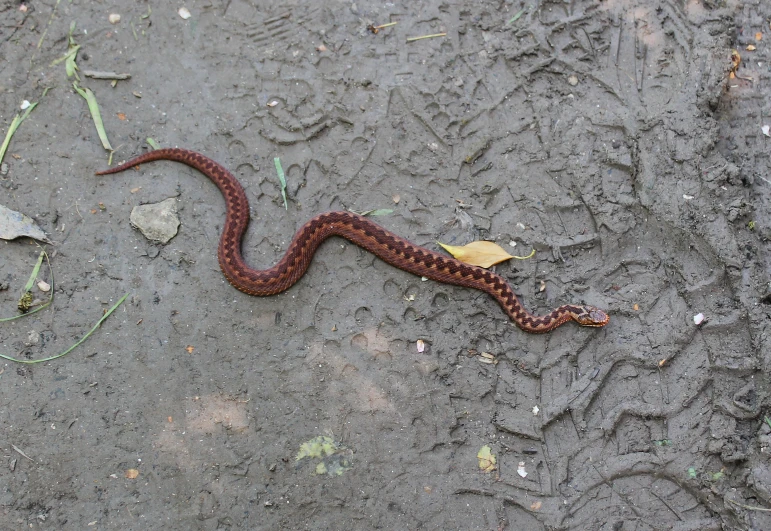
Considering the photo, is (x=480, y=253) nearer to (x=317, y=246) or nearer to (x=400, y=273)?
(x=400, y=273)

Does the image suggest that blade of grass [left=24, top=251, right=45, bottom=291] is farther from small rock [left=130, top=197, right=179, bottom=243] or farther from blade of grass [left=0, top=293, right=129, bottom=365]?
small rock [left=130, top=197, right=179, bottom=243]

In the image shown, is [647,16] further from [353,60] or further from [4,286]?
[4,286]

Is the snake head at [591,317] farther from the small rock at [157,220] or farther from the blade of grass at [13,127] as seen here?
the blade of grass at [13,127]

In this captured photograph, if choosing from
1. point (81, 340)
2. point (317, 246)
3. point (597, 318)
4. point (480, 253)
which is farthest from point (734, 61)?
point (81, 340)

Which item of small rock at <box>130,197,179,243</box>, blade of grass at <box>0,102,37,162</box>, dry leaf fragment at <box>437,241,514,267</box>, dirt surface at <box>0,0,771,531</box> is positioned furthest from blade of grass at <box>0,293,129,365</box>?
dry leaf fragment at <box>437,241,514,267</box>

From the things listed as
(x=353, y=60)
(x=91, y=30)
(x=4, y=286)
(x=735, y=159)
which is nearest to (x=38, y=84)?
(x=91, y=30)

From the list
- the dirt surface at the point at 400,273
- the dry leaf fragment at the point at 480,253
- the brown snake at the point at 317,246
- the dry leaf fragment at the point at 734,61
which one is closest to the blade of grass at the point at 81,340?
the dirt surface at the point at 400,273
